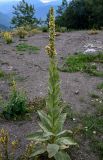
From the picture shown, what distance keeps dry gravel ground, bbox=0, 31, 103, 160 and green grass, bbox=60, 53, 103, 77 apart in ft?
1.39

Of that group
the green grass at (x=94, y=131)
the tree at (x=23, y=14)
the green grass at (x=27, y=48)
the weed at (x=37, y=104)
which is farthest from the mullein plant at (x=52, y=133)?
the tree at (x=23, y=14)

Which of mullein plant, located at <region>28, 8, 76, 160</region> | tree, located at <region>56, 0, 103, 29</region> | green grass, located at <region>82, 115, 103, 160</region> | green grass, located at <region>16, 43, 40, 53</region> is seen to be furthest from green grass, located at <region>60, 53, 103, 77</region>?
tree, located at <region>56, 0, 103, 29</region>

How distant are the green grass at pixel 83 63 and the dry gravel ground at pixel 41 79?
424 millimetres

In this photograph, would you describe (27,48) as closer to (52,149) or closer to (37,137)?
(37,137)

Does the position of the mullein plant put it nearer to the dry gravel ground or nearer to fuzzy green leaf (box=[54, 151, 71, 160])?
fuzzy green leaf (box=[54, 151, 71, 160])

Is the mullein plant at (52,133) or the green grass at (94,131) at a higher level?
the mullein plant at (52,133)

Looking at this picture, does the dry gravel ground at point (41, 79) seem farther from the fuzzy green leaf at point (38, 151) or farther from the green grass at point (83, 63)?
the fuzzy green leaf at point (38, 151)

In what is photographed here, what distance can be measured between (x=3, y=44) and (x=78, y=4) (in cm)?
1472

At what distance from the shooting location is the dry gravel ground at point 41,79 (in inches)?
341

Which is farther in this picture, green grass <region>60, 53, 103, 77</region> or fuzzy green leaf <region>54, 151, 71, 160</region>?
green grass <region>60, 53, 103, 77</region>

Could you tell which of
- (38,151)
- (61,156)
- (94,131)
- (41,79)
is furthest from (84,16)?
(61,156)

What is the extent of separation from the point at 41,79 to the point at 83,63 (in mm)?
2676

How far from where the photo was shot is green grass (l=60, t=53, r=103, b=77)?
45.0ft

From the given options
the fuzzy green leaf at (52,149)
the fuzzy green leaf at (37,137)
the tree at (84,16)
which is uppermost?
the tree at (84,16)
